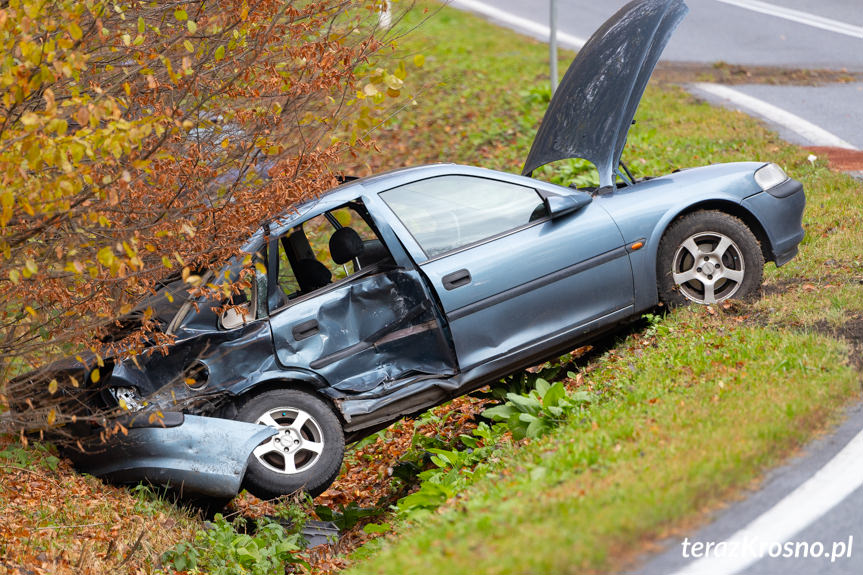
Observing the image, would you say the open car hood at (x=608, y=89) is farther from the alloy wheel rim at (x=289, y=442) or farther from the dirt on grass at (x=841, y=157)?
the dirt on grass at (x=841, y=157)

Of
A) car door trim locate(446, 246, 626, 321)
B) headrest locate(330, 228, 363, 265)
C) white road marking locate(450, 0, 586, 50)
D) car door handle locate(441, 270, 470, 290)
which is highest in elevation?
white road marking locate(450, 0, 586, 50)

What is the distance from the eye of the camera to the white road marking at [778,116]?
11242mm

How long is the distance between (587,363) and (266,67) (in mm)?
3114

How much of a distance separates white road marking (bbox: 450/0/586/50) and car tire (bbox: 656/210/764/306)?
958cm

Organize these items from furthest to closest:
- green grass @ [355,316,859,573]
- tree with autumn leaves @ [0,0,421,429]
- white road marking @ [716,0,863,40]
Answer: white road marking @ [716,0,863,40] → tree with autumn leaves @ [0,0,421,429] → green grass @ [355,316,859,573]

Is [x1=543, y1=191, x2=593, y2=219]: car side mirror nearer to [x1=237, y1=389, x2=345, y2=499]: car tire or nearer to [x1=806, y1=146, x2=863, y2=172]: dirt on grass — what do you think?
[x1=237, y1=389, x2=345, y2=499]: car tire

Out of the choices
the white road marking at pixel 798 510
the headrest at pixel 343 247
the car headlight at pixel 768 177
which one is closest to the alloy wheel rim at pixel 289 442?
the headrest at pixel 343 247

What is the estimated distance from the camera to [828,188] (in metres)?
9.73

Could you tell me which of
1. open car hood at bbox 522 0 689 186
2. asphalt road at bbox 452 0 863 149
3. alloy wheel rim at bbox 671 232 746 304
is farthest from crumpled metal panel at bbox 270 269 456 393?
asphalt road at bbox 452 0 863 149

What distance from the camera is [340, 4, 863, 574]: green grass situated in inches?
176

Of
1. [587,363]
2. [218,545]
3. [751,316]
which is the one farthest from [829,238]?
[218,545]

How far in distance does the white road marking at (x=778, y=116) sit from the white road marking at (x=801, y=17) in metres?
3.22

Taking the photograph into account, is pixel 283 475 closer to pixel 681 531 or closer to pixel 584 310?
pixel 584 310

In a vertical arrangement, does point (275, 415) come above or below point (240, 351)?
below
